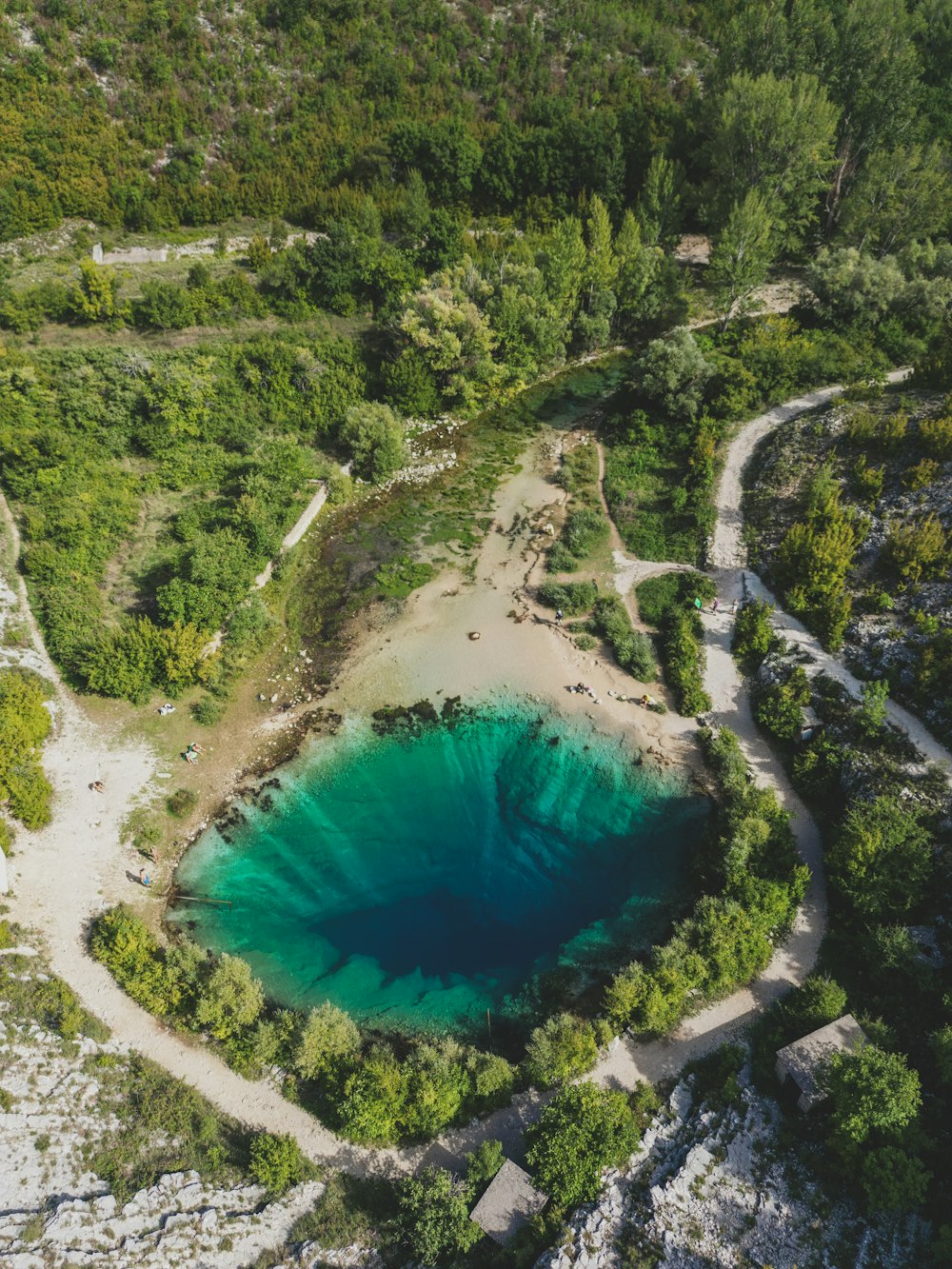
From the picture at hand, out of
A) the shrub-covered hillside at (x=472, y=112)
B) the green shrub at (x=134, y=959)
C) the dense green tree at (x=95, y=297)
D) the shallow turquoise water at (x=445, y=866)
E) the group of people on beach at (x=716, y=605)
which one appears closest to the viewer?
the green shrub at (x=134, y=959)

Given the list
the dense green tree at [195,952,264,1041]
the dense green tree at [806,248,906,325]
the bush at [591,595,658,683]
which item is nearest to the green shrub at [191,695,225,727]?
the dense green tree at [195,952,264,1041]

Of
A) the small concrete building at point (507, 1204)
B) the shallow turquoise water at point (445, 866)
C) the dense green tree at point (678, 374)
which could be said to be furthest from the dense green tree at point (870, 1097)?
the dense green tree at point (678, 374)

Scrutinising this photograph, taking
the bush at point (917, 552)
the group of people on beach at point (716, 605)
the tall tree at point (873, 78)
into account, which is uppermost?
the tall tree at point (873, 78)

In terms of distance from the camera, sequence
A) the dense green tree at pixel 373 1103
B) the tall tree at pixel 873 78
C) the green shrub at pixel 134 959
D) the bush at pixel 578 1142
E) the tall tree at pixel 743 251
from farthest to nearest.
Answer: the tall tree at pixel 873 78
the tall tree at pixel 743 251
the green shrub at pixel 134 959
the dense green tree at pixel 373 1103
the bush at pixel 578 1142

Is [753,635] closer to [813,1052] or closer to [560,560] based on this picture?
[560,560]

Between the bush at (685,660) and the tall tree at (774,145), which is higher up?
the tall tree at (774,145)

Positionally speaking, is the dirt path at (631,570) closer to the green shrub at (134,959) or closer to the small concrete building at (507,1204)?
the small concrete building at (507,1204)

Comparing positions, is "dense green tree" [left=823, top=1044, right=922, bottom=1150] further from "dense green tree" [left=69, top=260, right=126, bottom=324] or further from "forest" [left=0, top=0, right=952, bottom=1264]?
"dense green tree" [left=69, top=260, right=126, bottom=324]
